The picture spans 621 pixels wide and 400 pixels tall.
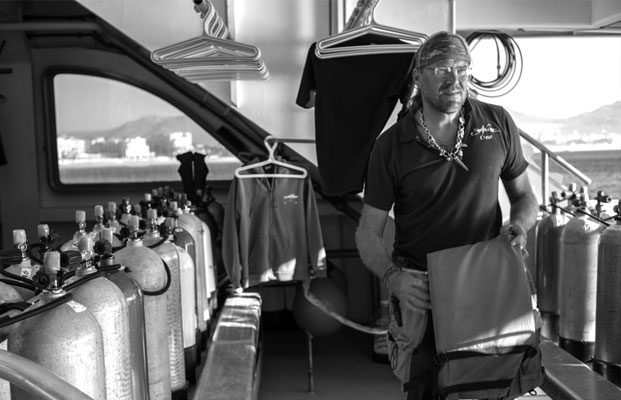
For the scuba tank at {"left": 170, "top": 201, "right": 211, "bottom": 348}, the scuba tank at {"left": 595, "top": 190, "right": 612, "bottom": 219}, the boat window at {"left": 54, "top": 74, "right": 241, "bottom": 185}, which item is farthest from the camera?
the boat window at {"left": 54, "top": 74, "right": 241, "bottom": 185}

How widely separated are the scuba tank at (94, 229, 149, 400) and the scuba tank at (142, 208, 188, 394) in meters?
0.43

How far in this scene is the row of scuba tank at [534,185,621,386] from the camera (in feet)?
8.06

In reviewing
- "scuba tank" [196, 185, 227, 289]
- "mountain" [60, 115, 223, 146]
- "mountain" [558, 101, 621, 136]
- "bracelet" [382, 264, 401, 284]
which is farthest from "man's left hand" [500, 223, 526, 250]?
"mountain" [558, 101, 621, 136]

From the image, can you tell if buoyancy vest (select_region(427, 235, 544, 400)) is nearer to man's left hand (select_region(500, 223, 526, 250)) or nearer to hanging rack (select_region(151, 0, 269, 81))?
man's left hand (select_region(500, 223, 526, 250))

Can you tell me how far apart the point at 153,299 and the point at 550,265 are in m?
1.98

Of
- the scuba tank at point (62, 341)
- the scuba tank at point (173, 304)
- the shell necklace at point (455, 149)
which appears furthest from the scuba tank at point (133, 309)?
the shell necklace at point (455, 149)

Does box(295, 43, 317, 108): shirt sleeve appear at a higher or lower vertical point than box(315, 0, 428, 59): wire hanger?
lower

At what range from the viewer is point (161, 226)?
2.35 metres

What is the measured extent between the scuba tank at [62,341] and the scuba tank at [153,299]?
0.51 metres

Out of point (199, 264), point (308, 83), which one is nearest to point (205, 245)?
point (199, 264)

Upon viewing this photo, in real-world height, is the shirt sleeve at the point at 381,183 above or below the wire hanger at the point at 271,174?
above

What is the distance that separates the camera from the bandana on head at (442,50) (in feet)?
6.70

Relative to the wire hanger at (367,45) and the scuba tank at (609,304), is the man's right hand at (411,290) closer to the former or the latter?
the scuba tank at (609,304)

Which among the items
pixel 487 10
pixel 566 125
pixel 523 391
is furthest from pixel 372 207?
pixel 566 125
